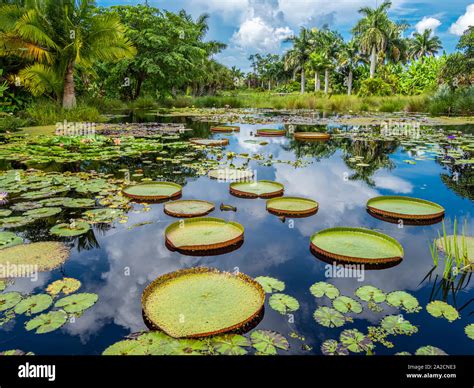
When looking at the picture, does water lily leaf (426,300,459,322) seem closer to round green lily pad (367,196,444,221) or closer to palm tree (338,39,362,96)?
round green lily pad (367,196,444,221)

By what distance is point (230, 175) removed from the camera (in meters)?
5.74

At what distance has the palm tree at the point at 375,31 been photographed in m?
39.1

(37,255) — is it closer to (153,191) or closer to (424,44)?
(153,191)

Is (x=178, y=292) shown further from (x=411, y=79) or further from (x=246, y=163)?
(x=411, y=79)

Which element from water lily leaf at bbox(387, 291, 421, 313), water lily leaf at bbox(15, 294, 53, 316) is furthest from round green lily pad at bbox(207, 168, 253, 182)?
water lily leaf at bbox(15, 294, 53, 316)

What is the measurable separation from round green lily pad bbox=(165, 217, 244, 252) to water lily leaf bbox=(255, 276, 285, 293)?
0.63 metres

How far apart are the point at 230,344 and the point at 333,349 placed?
0.56m

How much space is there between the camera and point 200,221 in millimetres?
3633

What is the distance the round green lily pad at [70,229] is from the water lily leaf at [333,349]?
2.55m

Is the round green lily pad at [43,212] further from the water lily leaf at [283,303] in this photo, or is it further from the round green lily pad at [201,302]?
the water lily leaf at [283,303]

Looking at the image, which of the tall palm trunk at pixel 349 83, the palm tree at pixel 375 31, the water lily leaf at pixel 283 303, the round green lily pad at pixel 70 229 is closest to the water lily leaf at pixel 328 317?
the water lily leaf at pixel 283 303

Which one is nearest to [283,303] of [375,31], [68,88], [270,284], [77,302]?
[270,284]

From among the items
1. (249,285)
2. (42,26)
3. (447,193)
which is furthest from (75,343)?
(42,26)

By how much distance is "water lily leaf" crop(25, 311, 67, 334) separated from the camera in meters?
2.11
